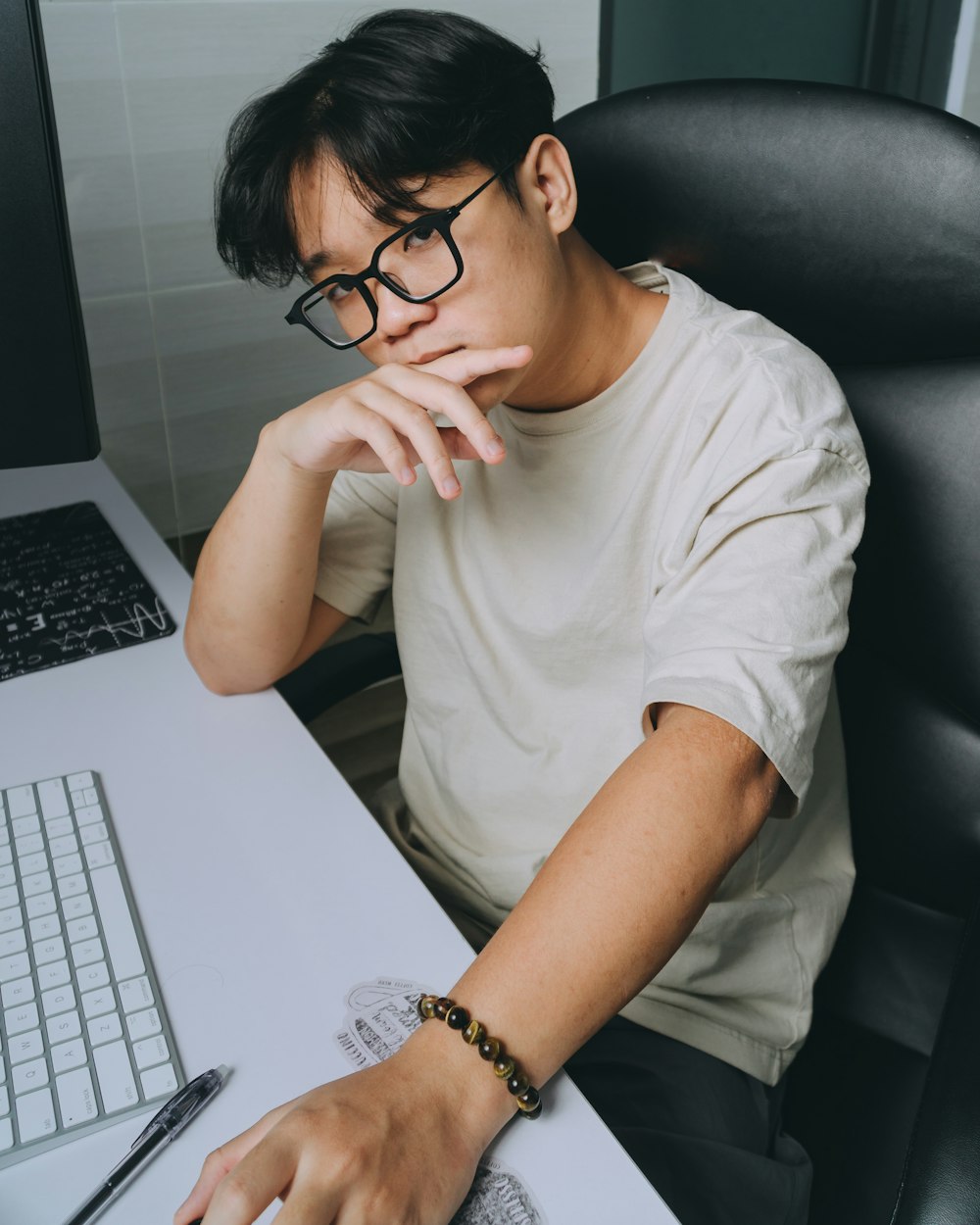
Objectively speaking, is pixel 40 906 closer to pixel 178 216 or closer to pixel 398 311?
pixel 398 311

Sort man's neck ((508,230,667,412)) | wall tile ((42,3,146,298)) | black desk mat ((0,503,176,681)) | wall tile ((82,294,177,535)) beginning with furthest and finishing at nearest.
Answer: wall tile ((82,294,177,535)), wall tile ((42,3,146,298)), black desk mat ((0,503,176,681)), man's neck ((508,230,667,412))

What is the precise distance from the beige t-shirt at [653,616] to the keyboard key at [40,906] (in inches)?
15.9

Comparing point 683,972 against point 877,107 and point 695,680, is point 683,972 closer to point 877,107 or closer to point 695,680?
point 695,680

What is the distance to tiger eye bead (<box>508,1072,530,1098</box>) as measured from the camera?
598 mm

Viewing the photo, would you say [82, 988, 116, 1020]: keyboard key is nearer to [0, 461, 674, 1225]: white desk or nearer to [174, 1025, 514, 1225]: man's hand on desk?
[0, 461, 674, 1225]: white desk

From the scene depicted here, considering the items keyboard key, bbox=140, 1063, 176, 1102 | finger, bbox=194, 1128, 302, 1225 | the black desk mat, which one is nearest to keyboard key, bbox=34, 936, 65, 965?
keyboard key, bbox=140, 1063, 176, 1102

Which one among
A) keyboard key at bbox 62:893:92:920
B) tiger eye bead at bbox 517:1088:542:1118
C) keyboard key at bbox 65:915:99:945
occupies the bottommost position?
keyboard key at bbox 62:893:92:920

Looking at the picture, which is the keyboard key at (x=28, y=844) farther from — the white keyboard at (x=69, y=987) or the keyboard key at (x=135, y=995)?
the keyboard key at (x=135, y=995)

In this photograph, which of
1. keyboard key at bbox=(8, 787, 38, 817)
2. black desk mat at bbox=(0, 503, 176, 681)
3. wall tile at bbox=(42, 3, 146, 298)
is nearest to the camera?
keyboard key at bbox=(8, 787, 38, 817)

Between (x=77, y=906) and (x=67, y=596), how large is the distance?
0.46 meters

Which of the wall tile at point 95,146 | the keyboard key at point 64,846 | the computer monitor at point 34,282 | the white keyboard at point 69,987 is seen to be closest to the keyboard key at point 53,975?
the white keyboard at point 69,987

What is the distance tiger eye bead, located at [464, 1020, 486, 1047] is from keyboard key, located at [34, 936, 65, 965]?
0.94 feet

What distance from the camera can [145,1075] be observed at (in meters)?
0.63

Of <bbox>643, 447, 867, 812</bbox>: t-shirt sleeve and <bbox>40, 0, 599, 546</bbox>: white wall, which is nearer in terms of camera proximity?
<bbox>643, 447, 867, 812</bbox>: t-shirt sleeve
